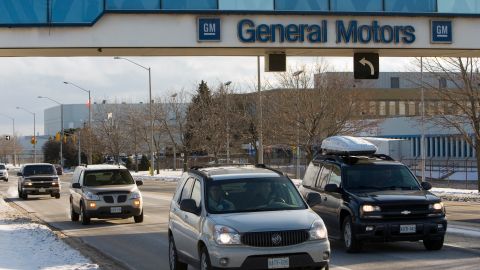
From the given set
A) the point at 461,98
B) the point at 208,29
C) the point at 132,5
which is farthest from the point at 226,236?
the point at 461,98

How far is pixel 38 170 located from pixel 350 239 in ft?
84.2

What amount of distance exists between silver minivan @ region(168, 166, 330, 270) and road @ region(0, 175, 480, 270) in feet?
6.88

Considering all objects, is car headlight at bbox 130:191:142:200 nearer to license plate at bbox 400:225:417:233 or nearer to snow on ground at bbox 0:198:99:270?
snow on ground at bbox 0:198:99:270

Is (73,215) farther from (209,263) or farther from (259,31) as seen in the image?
(209,263)

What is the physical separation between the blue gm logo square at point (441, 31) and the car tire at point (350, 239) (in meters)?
8.53

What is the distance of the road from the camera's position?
12455 mm

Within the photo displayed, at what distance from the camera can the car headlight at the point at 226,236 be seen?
939 centimetres

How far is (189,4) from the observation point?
19.5 metres

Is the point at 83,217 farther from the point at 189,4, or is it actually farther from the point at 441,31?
the point at 441,31

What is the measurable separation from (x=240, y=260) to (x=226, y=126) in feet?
159

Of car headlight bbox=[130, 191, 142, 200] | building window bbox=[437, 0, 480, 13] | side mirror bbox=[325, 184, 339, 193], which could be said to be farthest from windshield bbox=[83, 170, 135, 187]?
building window bbox=[437, 0, 480, 13]

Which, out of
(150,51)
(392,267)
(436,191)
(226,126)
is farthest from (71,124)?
(392,267)

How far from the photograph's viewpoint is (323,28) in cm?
2002

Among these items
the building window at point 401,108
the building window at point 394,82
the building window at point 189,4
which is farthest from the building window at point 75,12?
the building window at point 394,82
